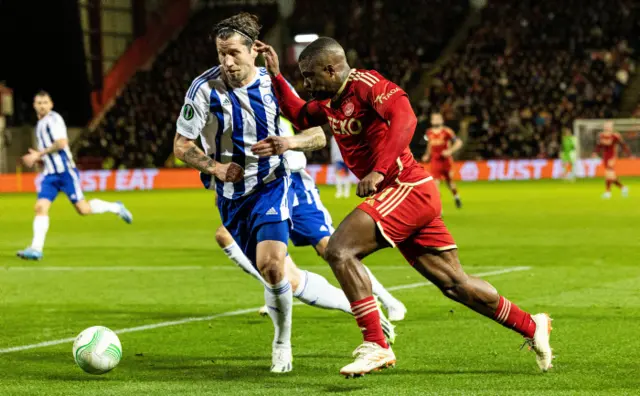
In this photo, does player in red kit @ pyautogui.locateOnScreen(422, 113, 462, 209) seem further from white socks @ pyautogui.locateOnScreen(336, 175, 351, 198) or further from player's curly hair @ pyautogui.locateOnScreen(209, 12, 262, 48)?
player's curly hair @ pyautogui.locateOnScreen(209, 12, 262, 48)

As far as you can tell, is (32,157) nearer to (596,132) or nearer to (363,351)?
(363,351)

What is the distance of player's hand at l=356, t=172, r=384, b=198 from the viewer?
6.14 meters

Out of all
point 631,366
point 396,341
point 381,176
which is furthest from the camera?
point 396,341

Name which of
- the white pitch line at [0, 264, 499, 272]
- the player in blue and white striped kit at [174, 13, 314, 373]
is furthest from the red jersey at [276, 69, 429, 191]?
the white pitch line at [0, 264, 499, 272]

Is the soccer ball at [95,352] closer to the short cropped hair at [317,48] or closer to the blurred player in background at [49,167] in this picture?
the short cropped hair at [317,48]

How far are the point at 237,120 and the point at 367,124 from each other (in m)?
1.11

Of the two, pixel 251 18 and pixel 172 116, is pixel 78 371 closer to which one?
pixel 251 18

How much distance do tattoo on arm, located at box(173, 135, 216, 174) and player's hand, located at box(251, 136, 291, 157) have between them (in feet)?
1.91

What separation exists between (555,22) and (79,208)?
33.8 m

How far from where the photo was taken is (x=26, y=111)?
4222 cm

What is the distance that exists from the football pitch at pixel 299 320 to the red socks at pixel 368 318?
30cm

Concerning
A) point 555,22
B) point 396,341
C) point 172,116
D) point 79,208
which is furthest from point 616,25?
point 396,341

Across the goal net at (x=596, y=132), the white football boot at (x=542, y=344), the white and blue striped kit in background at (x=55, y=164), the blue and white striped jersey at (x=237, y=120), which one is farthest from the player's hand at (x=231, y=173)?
the goal net at (x=596, y=132)

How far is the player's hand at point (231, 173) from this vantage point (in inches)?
277
